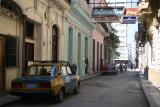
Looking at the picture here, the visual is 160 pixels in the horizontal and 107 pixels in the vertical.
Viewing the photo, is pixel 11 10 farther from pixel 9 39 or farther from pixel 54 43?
pixel 54 43

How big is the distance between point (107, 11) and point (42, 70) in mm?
24605

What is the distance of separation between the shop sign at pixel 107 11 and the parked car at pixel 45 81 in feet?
71.1

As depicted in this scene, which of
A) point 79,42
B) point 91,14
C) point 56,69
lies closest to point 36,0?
point 56,69

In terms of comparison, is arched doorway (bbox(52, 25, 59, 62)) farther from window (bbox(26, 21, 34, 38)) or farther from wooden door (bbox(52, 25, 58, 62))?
window (bbox(26, 21, 34, 38))

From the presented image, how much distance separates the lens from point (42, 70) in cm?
1639

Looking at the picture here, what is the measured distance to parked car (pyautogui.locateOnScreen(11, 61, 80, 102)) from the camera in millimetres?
14992

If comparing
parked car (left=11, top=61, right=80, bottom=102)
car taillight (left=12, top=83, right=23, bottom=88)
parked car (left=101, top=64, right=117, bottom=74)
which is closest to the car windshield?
parked car (left=11, top=61, right=80, bottom=102)

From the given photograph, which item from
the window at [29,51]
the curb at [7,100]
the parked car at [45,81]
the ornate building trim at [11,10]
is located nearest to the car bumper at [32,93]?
the parked car at [45,81]

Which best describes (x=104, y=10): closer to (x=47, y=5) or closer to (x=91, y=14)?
(x=91, y=14)

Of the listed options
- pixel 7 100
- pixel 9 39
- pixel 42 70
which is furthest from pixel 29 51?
pixel 7 100

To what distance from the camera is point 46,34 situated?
25.0 m

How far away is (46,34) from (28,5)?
13.3 feet

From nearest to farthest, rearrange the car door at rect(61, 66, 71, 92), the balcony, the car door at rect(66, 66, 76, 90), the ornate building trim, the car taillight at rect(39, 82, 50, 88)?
the car taillight at rect(39, 82, 50, 88)
the car door at rect(61, 66, 71, 92)
the ornate building trim
the car door at rect(66, 66, 76, 90)
the balcony

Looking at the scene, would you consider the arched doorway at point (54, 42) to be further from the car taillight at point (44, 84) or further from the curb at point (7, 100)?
the car taillight at point (44, 84)
